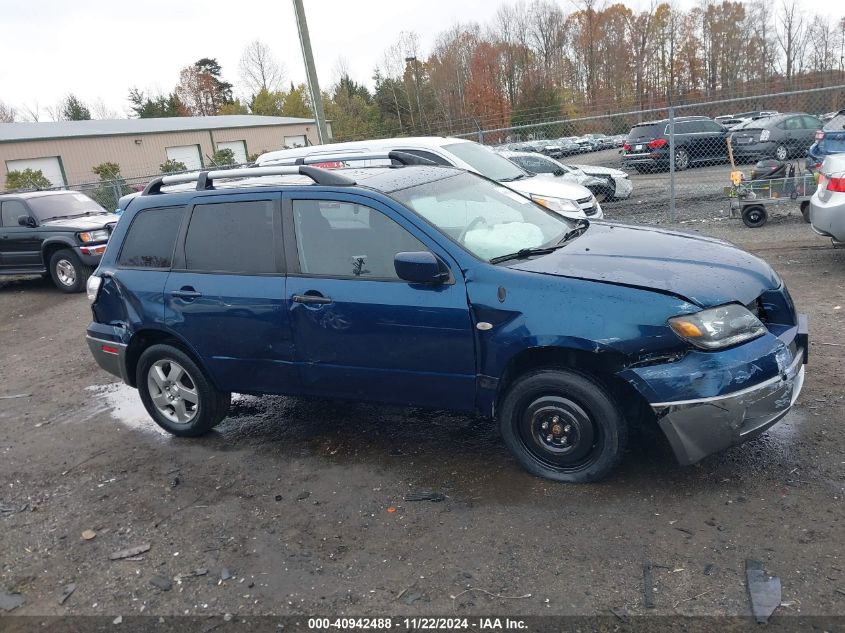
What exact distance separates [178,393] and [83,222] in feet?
26.8

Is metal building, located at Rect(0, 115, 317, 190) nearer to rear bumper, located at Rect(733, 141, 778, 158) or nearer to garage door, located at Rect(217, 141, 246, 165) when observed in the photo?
garage door, located at Rect(217, 141, 246, 165)

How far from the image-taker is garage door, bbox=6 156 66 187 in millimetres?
33372

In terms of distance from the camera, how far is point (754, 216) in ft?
34.6

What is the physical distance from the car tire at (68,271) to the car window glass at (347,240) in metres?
8.72

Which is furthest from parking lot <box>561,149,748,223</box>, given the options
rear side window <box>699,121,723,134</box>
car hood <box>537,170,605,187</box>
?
rear side window <box>699,121,723,134</box>

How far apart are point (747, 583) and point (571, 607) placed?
30.2 inches

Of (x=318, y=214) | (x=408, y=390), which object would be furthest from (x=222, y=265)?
(x=408, y=390)

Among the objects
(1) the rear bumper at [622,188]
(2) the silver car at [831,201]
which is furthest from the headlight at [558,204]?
(1) the rear bumper at [622,188]

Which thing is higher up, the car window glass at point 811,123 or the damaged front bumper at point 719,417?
the car window glass at point 811,123

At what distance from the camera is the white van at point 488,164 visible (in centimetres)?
936

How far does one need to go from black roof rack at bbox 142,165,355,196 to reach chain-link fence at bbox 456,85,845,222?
24.8 ft

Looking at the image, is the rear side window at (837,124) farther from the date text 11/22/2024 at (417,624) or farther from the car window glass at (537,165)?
the date text 11/22/2024 at (417,624)

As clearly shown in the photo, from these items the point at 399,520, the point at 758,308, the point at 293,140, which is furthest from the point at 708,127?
the point at 293,140

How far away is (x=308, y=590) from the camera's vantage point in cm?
320
